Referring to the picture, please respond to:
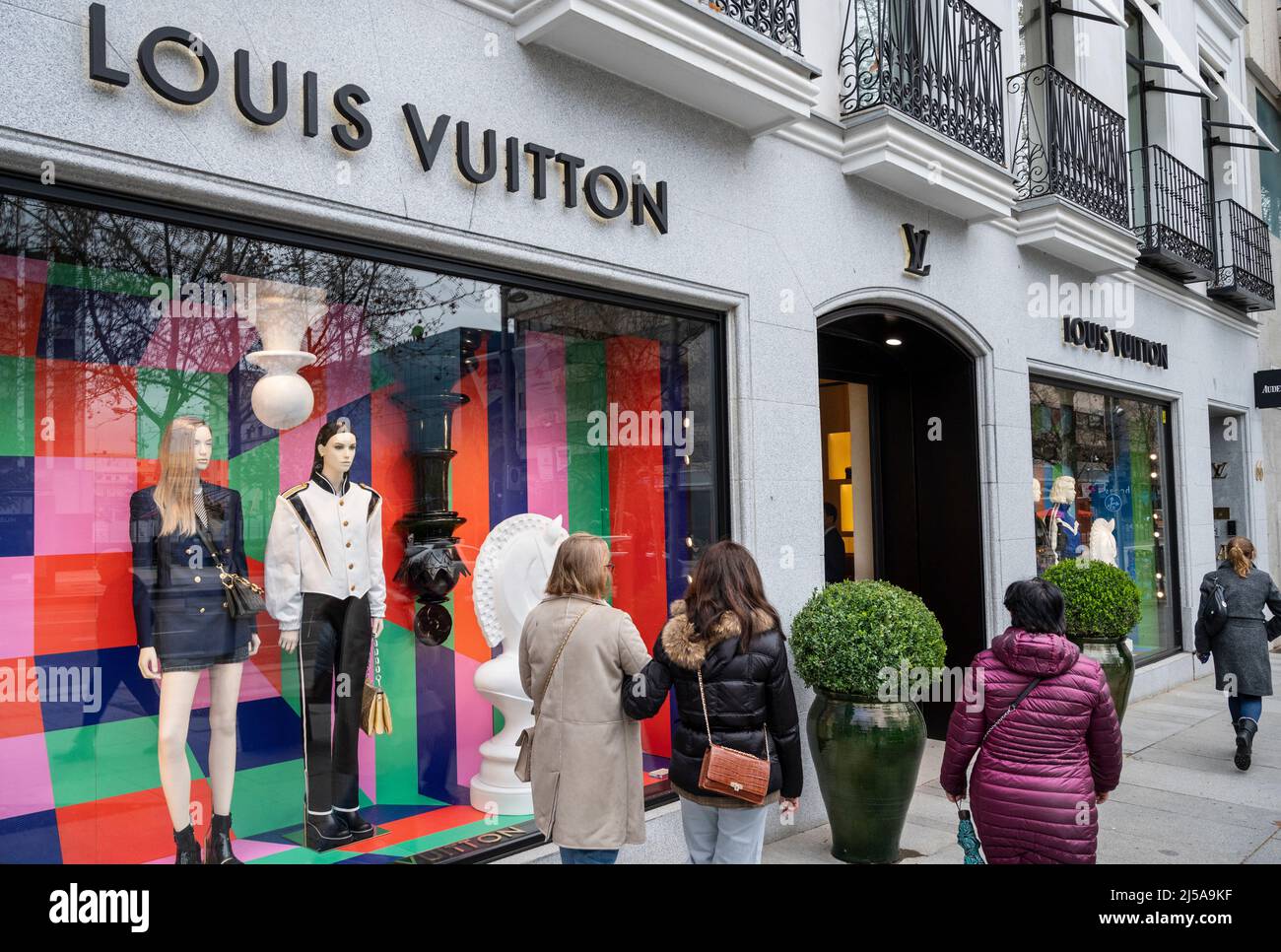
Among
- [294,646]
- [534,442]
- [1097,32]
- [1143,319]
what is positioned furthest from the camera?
[1143,319]

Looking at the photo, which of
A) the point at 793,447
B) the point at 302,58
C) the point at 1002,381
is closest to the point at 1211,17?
the point at 1002,381

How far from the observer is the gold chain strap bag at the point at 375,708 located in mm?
4906

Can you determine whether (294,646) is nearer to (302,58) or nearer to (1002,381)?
(302,58)

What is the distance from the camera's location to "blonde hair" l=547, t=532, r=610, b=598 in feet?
12.7

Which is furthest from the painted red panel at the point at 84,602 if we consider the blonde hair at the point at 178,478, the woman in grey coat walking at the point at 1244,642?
the woman in grey coat walking at the point at 1244,642

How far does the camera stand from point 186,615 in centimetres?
419

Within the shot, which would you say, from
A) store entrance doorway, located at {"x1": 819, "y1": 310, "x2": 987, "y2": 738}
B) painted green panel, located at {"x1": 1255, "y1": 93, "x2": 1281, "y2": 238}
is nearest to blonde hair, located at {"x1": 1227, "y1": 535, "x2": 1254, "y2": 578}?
store entrance doorway, located at {"x1": 819, "y1": 310, "x2": 987, "y2": 738}

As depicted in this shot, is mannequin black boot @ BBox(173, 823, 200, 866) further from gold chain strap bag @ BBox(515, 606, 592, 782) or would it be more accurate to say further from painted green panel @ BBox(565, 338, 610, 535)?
painted green panel @ BBox(565, 338, 610, 535)

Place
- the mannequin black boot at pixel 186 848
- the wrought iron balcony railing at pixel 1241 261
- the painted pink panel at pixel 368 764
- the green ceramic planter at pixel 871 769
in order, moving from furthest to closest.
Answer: the wrought iron balcony railing at pixel 1241 261
the green ceramic planter at pixel 871 769
the painted pink panel at pixel 368 764
the mannequin black boot at pixel 186 848

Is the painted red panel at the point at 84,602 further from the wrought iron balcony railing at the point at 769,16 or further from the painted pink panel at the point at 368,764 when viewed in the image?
the wrought iron balcony railing at the point at 769,16

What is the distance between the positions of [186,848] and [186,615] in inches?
40.0

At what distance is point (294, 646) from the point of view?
4.63 metres

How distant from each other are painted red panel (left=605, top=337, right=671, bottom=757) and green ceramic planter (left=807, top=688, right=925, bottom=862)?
1.06 m

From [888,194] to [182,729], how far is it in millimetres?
6153
